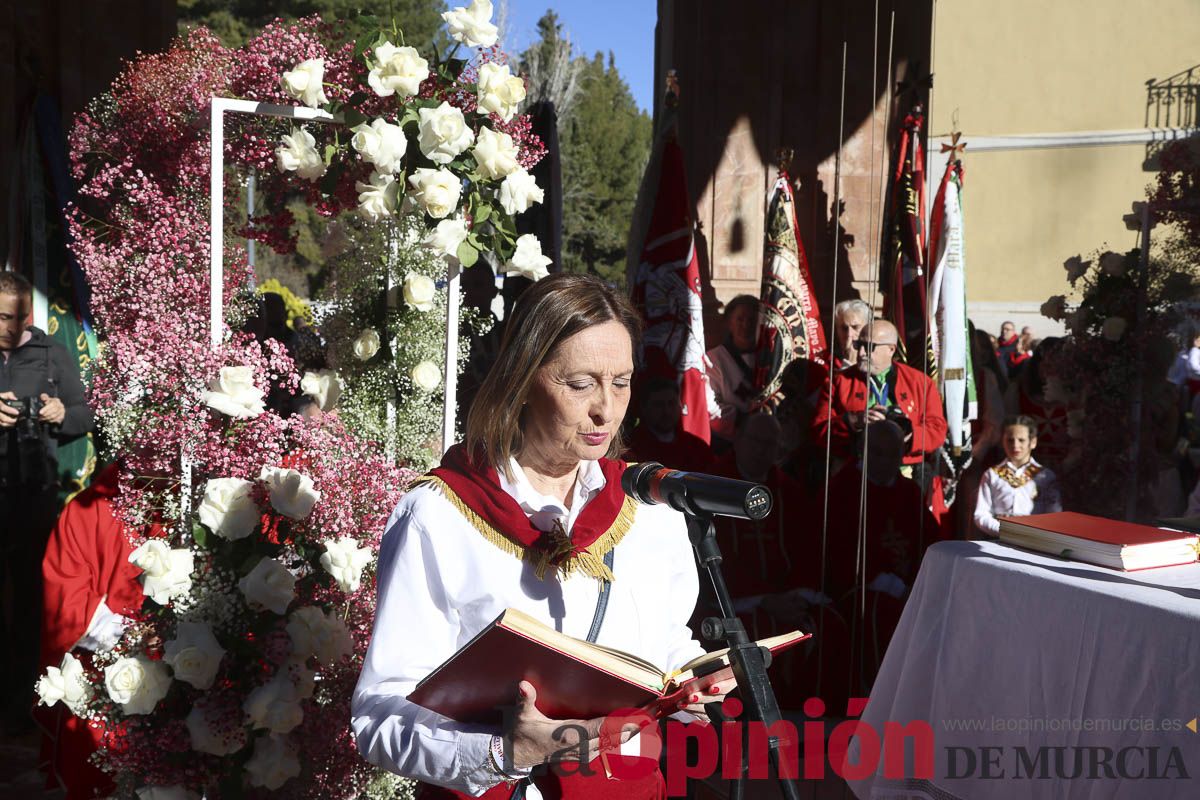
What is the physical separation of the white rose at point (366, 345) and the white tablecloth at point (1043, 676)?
1725 mm

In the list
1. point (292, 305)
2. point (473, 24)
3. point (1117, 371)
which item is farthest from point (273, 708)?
point (292, 305)

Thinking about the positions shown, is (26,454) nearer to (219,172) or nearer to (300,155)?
(219,172)

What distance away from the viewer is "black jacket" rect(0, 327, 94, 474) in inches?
171

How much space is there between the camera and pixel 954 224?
217 inches

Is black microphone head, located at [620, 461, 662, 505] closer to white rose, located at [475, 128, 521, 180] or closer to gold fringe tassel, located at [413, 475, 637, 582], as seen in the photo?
gold fringe tassel, located at [413, 475, 637, 582]

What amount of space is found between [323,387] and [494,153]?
813 mm

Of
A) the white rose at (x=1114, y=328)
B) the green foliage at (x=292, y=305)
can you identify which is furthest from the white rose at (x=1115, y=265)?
the green foliage at (x=292, y=305)

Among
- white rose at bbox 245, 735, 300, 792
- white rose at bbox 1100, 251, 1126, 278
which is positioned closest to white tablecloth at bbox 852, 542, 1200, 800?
white rose at bbox 245, 735, 300, 792

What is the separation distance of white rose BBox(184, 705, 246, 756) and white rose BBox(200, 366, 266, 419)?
0.70 meters

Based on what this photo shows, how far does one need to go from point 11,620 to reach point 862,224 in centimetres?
492

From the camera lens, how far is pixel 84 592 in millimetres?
3068

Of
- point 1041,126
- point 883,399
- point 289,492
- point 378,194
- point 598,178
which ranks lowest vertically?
point 289,492

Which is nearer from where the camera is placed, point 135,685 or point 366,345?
point 135,685

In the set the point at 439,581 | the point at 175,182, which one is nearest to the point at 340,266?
the point at 175,182
